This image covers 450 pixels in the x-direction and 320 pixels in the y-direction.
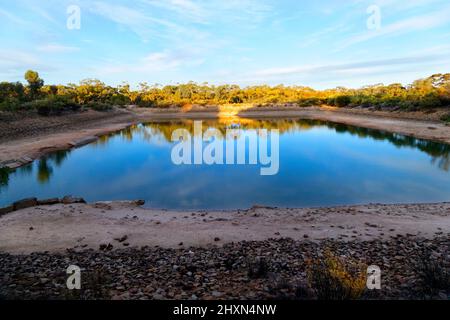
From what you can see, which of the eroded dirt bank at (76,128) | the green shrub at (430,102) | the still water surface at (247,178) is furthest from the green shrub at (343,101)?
the still water surface at (247,178)

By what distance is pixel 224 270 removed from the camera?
17.0 feet

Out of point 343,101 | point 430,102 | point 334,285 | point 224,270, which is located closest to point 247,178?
point 224,270

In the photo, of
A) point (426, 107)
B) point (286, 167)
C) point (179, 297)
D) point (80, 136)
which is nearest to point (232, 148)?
point (286, 167)

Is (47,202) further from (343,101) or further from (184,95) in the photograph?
(184,95)

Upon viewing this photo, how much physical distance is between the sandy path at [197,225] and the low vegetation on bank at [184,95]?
92.5 feet

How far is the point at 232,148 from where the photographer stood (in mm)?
23609

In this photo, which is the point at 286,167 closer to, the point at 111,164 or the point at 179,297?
the point at 111,164

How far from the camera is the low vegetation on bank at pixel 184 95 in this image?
1492 inches

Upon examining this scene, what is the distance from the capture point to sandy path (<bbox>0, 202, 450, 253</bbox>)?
699 cm

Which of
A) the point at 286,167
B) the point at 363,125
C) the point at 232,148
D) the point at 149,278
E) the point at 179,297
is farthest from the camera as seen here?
the point at 363,125

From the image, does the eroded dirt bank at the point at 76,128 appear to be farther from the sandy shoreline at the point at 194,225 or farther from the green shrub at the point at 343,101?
the sandy shoreline at the point at 194,225

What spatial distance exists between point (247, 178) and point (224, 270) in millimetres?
10055

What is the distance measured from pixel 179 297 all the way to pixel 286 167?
14.1m

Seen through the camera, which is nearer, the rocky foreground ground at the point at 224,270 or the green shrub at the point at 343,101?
the rocky foreground ground at the point at 224,270
